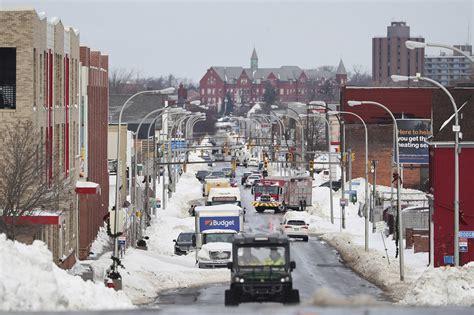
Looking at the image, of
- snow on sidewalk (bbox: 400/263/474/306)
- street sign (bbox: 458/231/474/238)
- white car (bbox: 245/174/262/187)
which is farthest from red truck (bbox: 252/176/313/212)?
snow on sidewalk (bbox: 400/263/474/306)

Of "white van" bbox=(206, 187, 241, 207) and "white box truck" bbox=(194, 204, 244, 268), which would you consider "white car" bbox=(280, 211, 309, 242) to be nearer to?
"white van" bbox=(206, 187, 241, 207)

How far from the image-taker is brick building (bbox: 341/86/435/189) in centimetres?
11119

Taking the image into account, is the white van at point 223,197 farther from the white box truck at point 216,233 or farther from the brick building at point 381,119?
the brick building at point 381,119

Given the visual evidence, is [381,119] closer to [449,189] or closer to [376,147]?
[376,147]

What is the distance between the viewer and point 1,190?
41.8 meters

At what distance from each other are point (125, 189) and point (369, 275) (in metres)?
33.8

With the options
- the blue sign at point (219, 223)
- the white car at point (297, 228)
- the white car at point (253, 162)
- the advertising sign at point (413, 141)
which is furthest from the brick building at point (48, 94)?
the white car at point (253, 162)

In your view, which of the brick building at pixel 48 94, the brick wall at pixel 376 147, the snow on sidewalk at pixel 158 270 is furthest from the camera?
the brick wall at pixel 376 147

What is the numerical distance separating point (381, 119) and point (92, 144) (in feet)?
169

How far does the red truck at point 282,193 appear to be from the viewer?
9712cm

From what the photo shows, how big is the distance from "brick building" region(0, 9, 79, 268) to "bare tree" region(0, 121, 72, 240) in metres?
0.53

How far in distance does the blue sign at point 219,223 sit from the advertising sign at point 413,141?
3473 cm

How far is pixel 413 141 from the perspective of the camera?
91.6 metres

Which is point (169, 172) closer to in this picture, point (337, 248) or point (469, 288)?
point (337, 248)
